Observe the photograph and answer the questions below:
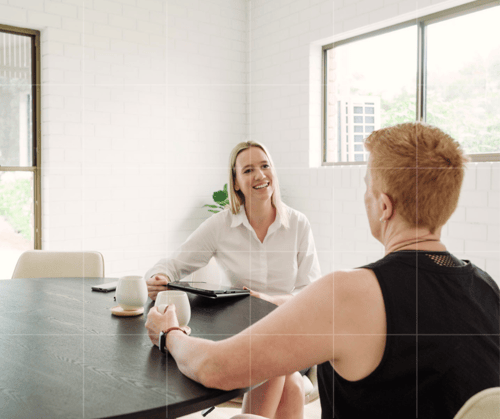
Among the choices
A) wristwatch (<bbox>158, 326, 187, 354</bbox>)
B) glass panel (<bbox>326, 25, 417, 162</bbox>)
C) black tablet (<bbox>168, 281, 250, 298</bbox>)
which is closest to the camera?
wristwatch (<bbox>158, 326, 187, 354</bbox>)

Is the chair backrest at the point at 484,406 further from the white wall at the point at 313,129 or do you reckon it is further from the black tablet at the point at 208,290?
the white wall at the point at 313,129

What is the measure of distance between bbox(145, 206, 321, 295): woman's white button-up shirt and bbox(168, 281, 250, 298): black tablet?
0.94 feet

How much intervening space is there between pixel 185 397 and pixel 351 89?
3560mm

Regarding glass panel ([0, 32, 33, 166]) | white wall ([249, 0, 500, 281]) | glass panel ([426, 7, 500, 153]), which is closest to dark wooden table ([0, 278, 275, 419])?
white wall ([249, 0, 500, 281])

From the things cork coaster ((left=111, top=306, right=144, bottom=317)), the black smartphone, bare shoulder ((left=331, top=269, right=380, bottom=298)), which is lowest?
cork coaster ((left=111, top=306, right=144, bottom=317))

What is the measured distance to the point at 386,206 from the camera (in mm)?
980

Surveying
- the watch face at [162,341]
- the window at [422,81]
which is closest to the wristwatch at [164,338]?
the watch face at [162,341]

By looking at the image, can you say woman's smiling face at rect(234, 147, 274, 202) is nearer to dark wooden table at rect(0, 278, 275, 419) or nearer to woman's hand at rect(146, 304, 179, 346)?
dark wooden table at rect(0, 278, 275, 419)

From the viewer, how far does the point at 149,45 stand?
4234 mm

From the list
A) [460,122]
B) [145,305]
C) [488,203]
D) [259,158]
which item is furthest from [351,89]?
[145,305]

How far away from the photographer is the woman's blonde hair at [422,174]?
3.09 ft

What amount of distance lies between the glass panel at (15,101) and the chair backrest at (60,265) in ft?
5.09

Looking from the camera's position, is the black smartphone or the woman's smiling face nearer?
the black smartphone

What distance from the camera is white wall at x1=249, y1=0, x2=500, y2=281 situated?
10.3ft
